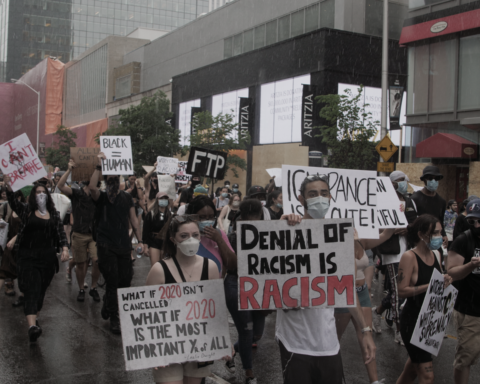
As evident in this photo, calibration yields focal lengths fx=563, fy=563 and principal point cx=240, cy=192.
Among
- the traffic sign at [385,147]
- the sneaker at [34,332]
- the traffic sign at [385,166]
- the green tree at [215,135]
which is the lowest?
the sneaker at [34,332]

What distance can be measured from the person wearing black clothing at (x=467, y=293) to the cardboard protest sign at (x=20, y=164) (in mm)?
Answer: 5629

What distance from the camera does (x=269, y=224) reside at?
3.39 metres

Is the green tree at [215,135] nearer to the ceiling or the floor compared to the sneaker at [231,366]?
nearer to the ceiling

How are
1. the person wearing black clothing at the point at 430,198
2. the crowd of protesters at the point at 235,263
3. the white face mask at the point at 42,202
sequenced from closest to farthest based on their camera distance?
the crowd of protesters at the point at 235,263, the white face mask at the point at 42,202, the person wearing black clothing at the point at 430,198

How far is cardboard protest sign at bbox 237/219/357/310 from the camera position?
3389 mm

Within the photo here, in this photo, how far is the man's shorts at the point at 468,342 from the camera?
455 cm

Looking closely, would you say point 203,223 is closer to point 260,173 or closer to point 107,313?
point 107,313

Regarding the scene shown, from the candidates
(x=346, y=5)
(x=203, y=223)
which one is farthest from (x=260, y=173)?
(x=203, y=223)

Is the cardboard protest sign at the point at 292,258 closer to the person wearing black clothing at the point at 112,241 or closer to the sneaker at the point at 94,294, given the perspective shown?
the person wearing black clothing at the point at 112,241

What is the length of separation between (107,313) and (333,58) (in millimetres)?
25245

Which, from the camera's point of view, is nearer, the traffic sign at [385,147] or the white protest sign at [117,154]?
the white protest sign at [117,154]

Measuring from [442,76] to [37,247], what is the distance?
19.7 metres

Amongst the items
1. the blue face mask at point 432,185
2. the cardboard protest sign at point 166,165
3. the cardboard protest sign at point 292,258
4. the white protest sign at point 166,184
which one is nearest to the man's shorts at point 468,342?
the cardboard protest sign at point 292,258

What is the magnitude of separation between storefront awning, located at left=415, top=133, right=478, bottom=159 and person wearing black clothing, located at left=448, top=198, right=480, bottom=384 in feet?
57.8
